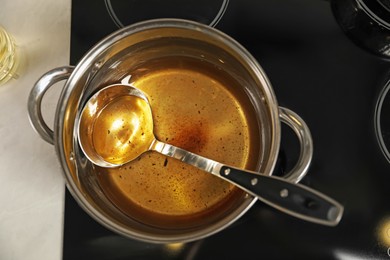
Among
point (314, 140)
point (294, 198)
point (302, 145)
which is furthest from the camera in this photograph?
point (314, 140)

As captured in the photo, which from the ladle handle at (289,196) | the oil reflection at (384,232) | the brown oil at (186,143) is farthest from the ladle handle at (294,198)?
the oil reflection at (384,232)

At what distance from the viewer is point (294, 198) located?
0.42 meters

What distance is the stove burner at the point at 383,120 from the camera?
2.06 feet

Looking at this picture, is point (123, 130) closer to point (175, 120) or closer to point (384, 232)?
point (175, 120)

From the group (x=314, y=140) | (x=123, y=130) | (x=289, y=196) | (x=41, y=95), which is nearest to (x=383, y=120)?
(x=314, y=140)

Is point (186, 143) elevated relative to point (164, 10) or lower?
lower

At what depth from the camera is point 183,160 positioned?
0.60 meters

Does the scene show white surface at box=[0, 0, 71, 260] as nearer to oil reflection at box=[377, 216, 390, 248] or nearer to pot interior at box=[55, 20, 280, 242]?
pot interior at box=[55, 20, 280, 242]

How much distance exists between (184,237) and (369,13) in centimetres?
47

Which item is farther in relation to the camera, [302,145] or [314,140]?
[314,140]

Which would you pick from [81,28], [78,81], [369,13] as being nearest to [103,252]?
[78,81]

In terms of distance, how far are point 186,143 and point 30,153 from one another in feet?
0.85

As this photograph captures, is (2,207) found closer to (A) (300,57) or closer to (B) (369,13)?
(A) (300,57)

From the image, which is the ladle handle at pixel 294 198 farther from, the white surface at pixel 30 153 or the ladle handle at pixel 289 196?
the white surface at pixel 30 153
